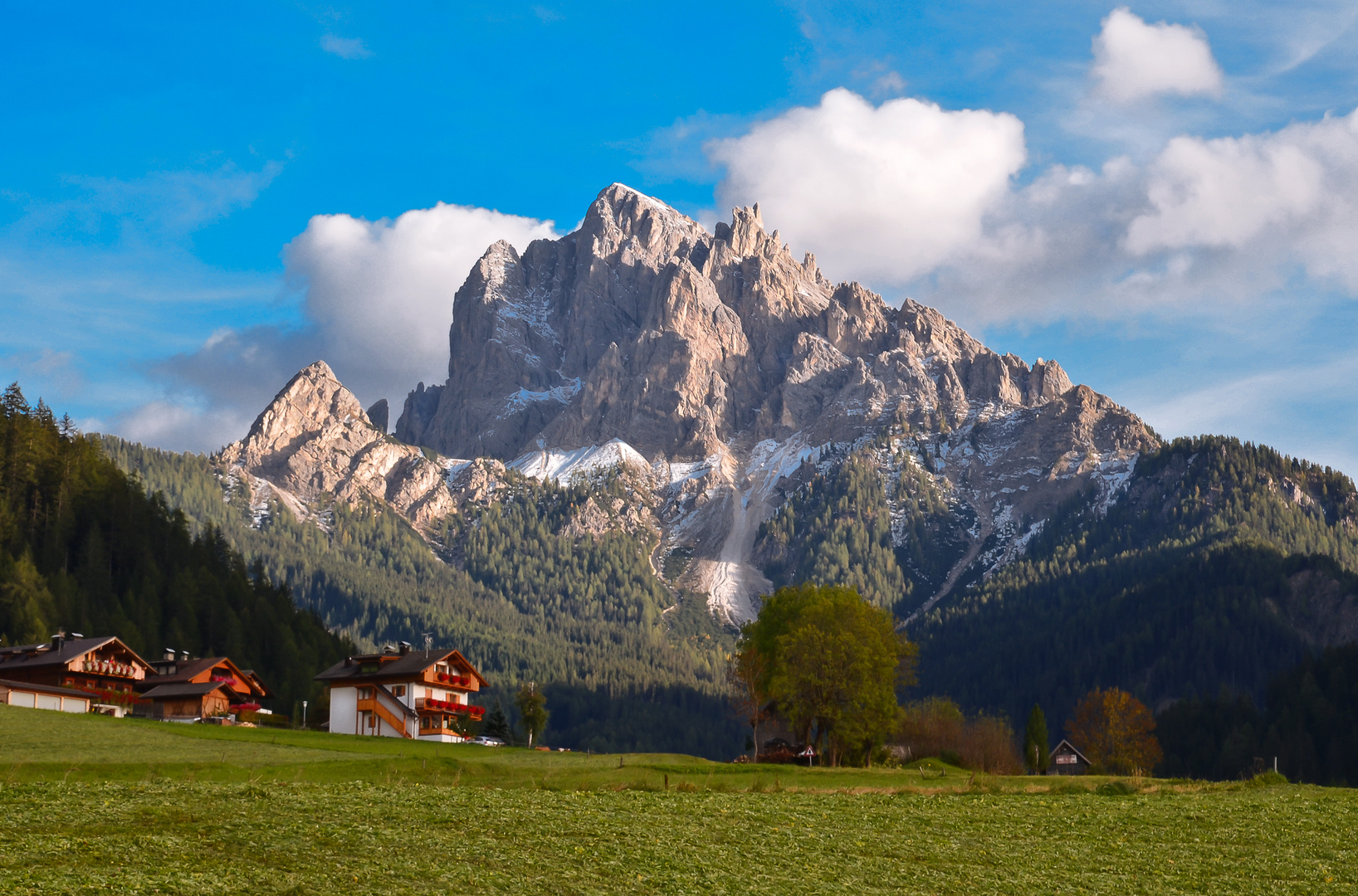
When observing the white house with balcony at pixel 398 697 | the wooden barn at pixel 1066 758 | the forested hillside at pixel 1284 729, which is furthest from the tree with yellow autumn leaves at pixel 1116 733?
the white house with balcony at pixel 398 697

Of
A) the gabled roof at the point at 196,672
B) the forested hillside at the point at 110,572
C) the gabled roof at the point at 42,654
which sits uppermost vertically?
the forested hillside at the point at 110,572

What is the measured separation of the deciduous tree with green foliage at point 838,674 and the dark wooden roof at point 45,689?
53457 mm

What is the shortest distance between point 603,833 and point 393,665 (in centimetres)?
8057

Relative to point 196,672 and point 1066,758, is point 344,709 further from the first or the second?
point 1066,758

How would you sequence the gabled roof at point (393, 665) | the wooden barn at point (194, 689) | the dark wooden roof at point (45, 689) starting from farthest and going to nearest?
1. the wooden barn at point (194, 689)
2. the gabled roof at point (393, 665)
3. the dark wooden roof at point (45, 689)

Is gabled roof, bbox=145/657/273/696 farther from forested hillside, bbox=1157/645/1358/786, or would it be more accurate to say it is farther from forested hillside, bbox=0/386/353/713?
forested hillside, bbox=1157/645/1358/786

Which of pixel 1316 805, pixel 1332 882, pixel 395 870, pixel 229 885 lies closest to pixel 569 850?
pixel 395 870

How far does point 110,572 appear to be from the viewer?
13650 cm

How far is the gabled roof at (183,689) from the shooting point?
363 ft

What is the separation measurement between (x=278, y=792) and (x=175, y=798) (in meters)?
3.51

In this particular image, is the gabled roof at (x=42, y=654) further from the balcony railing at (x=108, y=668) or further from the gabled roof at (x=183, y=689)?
the gabled roof at (x=183, y=689)

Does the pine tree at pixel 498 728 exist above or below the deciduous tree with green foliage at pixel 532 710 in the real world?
below

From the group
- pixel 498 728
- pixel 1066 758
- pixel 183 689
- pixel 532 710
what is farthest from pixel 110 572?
pixel 1066 758

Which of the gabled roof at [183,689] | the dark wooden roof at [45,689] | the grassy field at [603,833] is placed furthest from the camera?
the gabled roof at [183,689]
